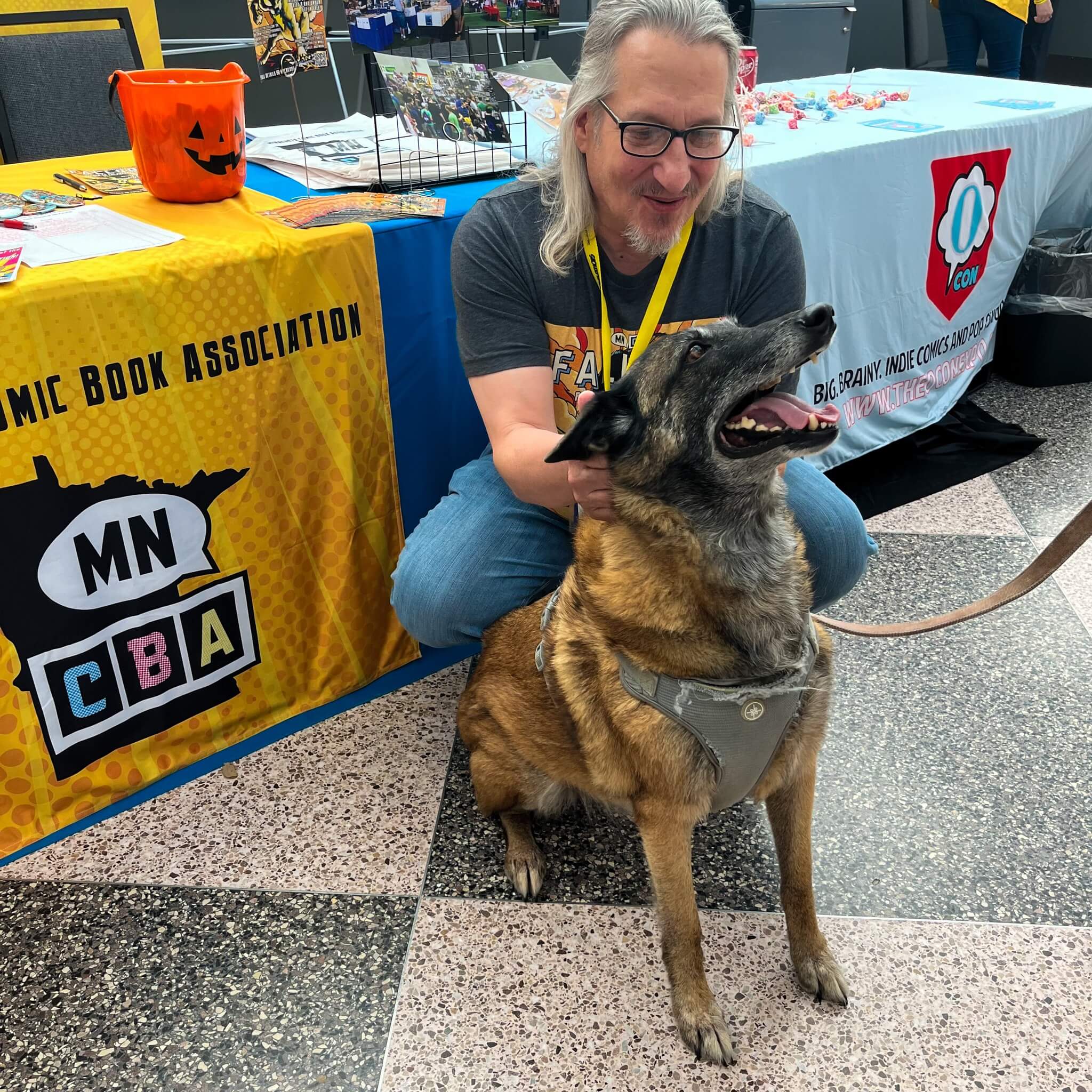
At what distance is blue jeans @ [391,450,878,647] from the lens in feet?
5.64

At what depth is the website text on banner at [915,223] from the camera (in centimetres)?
Result: 252

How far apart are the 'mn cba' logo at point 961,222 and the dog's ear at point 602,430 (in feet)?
7.12

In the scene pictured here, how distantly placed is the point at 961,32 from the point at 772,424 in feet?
16.7

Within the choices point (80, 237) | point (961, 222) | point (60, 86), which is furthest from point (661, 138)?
point (60, 86)

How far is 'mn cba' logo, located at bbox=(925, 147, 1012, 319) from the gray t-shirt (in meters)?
1.44

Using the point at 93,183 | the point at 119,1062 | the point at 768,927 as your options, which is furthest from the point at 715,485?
the point at 93,183

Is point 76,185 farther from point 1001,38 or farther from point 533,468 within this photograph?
point 1001,38

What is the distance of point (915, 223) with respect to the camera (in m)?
2.76

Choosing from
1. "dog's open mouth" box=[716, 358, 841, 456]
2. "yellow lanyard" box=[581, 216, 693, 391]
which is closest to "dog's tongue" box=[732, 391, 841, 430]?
"dog's open mouth" box=[716, 358, 841, 456]

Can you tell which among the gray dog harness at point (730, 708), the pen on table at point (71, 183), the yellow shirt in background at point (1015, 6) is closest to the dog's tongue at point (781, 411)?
the gray dog harness at point (730, 708)

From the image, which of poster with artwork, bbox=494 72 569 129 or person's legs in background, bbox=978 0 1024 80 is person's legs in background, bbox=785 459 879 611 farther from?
person's legs in background, bbox=978 0 1024 80

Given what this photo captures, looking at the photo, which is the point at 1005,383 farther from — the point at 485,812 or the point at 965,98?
the point at 485,812

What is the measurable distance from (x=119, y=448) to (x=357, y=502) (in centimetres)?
51

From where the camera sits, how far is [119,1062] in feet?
4.25
